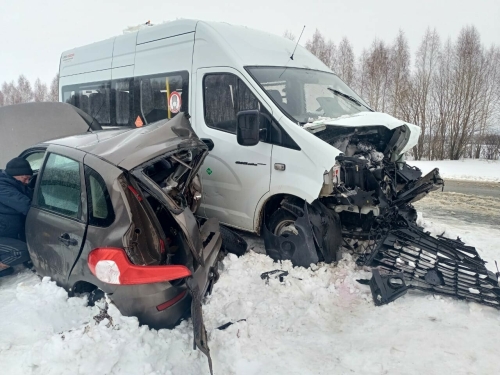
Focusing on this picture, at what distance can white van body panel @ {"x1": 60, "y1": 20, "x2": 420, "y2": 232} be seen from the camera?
4.26 metres

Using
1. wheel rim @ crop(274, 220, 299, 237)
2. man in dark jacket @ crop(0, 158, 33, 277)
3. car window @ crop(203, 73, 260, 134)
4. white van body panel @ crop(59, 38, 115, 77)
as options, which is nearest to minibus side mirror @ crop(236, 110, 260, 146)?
car window @ crop(203, 73, 260, 134)

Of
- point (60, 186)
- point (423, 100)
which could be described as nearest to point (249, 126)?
point (60, 186)

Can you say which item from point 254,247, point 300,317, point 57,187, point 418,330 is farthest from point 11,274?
point 418,330

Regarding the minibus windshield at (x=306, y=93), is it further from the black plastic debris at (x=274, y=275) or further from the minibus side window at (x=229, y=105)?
the black plastic debris at (x=274, y=275)

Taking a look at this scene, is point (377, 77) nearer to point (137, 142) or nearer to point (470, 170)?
point (470, 170)

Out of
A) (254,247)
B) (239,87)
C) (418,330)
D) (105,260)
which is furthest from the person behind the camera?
(254,247)

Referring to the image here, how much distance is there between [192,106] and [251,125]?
1481 mm

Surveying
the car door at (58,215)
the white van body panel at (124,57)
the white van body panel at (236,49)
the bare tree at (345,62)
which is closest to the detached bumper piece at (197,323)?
the car door at (58,215)

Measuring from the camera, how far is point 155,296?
292 centimetres

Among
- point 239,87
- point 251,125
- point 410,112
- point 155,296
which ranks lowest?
point 155,296

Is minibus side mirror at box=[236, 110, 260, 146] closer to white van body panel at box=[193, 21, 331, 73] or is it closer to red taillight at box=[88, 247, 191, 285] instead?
white van body panel at box=[193, 21, 331, 73]

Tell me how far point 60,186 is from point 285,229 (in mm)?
2515

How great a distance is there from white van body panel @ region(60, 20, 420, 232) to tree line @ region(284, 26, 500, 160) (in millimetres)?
21951

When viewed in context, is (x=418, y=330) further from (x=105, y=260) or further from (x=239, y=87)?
(x=239, y=87)
